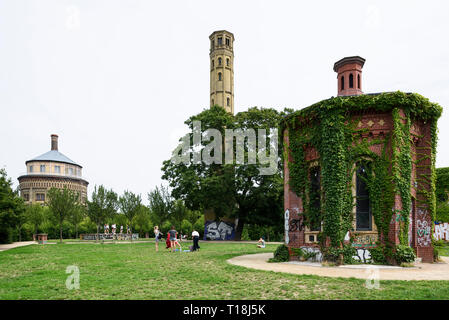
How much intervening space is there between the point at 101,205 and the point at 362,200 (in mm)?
28400

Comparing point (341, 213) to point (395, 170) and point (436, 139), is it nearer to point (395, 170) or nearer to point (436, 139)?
point (395, 170)

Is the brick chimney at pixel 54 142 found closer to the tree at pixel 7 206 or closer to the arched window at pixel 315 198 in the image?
the tree at pixel 7 206

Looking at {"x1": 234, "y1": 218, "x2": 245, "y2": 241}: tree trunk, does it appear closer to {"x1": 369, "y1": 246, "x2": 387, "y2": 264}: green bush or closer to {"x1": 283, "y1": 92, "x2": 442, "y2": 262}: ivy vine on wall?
{"x1": 283, "y1": 92, "x2": 442, "y2": 262}: ivy vine on wall

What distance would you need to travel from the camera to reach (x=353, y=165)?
14.6 m

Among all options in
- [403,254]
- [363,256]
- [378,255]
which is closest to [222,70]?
[363,256]

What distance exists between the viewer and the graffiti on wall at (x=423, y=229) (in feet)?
50.6

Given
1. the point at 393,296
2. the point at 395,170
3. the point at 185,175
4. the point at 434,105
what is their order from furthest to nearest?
the point at 185,175, the point at 434,105, the point at 395,170, the point at 393,296

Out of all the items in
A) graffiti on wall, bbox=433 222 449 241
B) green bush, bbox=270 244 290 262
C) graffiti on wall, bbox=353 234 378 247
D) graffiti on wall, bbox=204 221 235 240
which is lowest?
graffiti on wall, bbox=204 221 235 240

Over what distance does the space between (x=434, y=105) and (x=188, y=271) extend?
12956mm

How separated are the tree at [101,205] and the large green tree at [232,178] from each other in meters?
6.17

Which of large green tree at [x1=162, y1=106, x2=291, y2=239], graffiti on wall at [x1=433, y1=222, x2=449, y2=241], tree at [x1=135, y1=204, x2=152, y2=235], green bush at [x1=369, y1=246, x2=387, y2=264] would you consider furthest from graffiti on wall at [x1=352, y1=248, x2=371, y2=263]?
tree at [x1=135, y1=204, x2=152, y2=235]

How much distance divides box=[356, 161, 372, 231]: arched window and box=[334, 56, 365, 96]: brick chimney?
5.58 m

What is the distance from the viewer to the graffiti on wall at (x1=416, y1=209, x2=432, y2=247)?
15.4m
